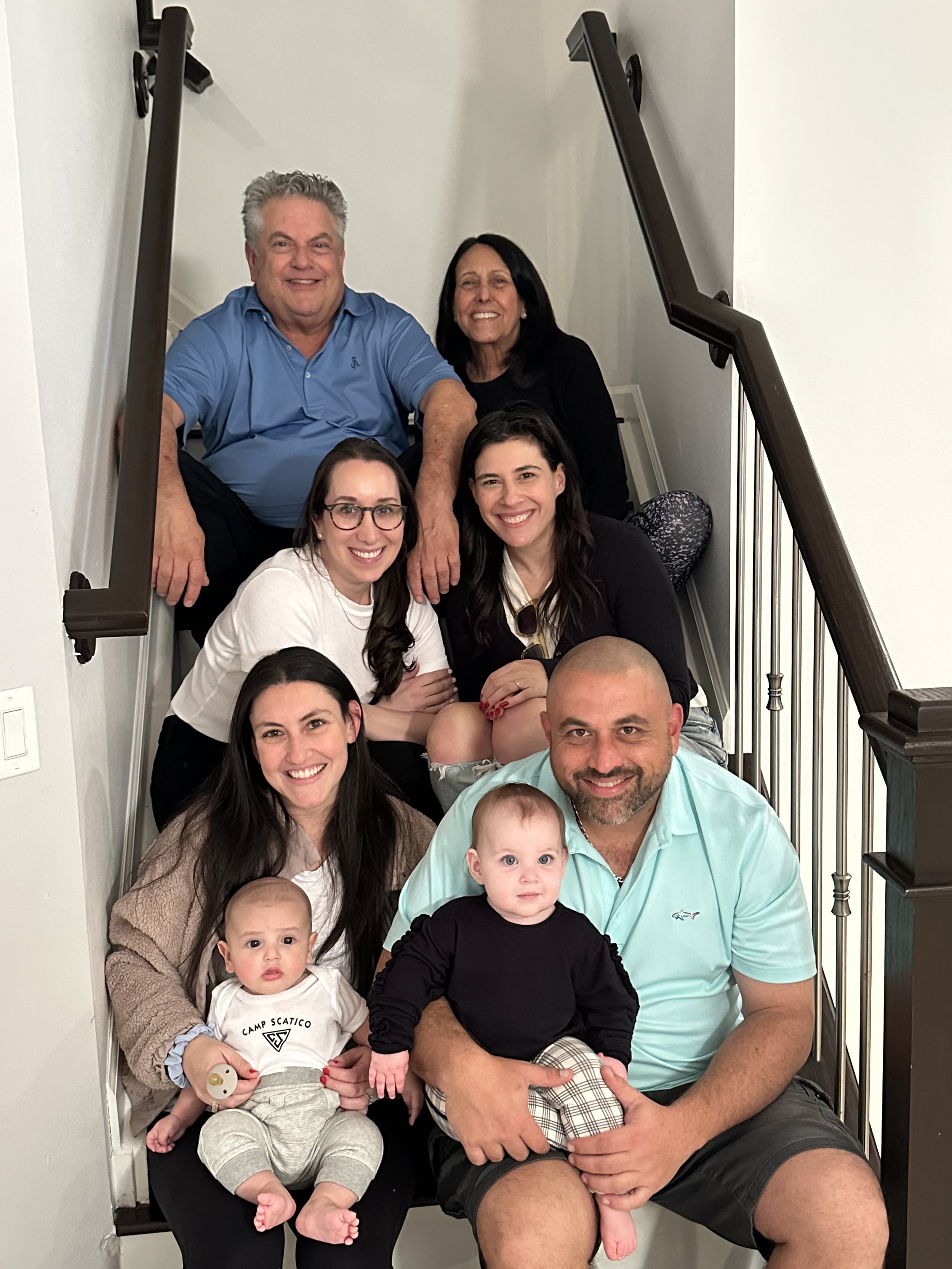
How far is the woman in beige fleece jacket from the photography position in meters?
1.73

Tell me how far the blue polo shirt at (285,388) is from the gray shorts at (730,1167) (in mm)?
1474

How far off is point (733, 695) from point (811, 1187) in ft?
3.47

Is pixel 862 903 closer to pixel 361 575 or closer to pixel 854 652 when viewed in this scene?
pixel 854 652

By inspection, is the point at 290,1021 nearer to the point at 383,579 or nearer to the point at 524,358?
the point at 383,579

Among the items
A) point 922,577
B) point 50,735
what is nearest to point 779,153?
point 922,577

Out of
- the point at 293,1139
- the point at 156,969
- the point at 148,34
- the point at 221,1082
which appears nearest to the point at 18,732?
the point at 156,969

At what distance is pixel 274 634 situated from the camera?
2.14 m

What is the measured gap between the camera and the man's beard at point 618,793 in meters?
1.68

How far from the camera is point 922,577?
2410mm

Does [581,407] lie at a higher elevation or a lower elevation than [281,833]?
higher

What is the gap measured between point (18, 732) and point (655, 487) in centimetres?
188

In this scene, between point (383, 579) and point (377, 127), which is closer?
point (383, 579)

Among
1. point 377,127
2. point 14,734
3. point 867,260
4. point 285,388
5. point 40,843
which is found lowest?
point 40,843

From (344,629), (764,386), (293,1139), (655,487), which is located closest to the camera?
(293,1139)
